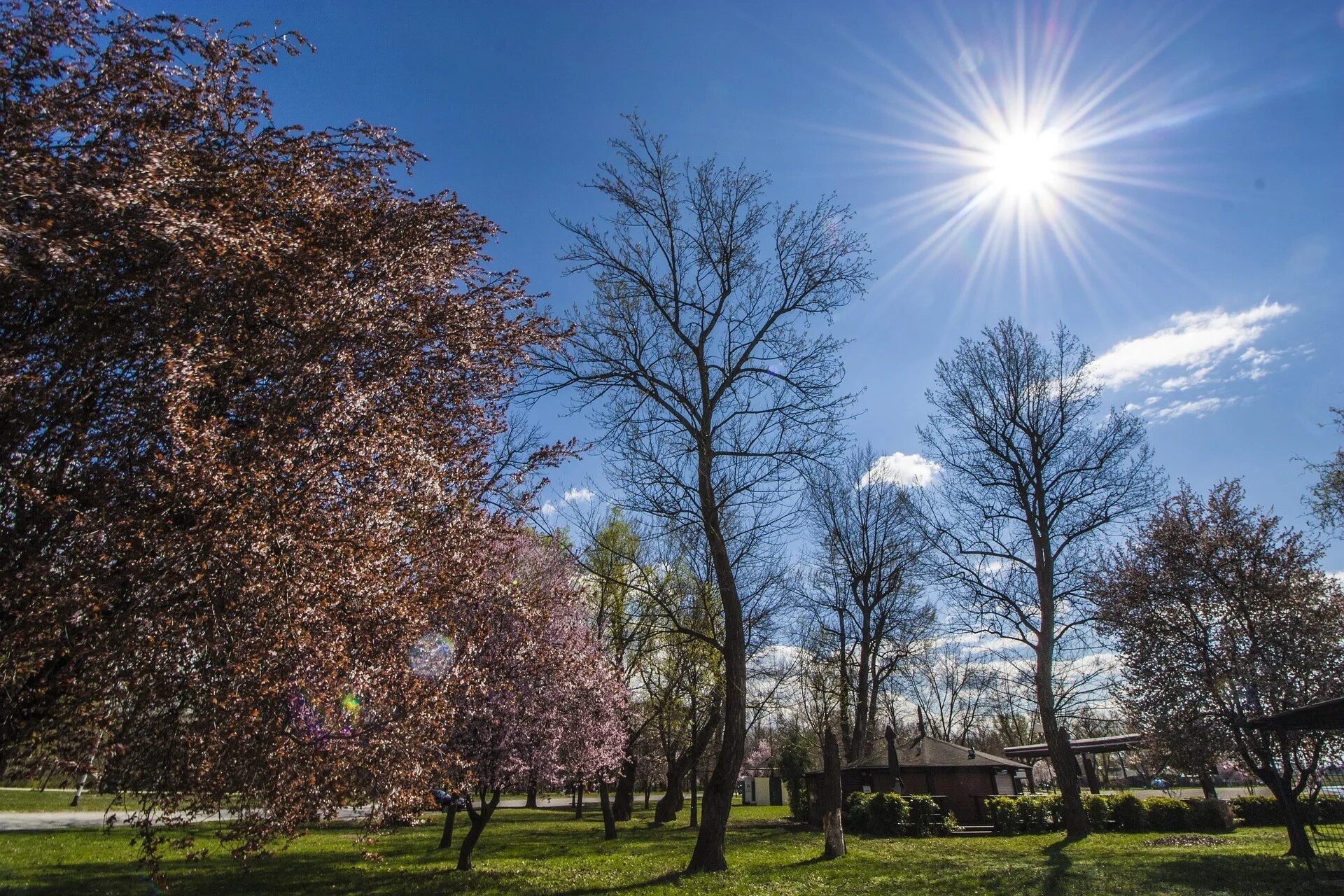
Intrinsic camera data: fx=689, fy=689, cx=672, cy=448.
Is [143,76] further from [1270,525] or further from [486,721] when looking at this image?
[1270,525]

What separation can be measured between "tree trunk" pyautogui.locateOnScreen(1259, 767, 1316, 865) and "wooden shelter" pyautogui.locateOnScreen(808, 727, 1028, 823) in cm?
1260

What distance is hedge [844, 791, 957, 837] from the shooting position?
2170 cm

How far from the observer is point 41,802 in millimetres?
26359

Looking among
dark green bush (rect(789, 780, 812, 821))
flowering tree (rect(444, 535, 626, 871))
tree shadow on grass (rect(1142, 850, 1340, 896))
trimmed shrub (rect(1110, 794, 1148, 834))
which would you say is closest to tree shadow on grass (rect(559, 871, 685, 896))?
flowering tree (rect(444, 535, 626, 871))

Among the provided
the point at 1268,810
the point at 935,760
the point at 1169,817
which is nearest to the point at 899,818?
the point at 935,760

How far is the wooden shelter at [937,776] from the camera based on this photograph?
2609cm

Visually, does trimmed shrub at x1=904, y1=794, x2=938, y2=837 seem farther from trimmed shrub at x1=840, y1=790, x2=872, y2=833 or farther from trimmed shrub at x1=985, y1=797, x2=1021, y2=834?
trimmed shrub at x1=985, y1=797, x2=1021, y2=834

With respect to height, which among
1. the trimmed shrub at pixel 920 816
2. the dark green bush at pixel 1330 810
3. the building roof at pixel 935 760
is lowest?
the trimmed shrub at pixel 920 816

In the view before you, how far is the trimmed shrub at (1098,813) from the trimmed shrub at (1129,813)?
28cm

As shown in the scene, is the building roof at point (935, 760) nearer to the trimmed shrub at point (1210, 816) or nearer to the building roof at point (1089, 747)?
the building roof at point (1089, 747)

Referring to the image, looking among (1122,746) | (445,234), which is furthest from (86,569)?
(1122,746)

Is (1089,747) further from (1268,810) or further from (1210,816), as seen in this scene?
(1210,816)

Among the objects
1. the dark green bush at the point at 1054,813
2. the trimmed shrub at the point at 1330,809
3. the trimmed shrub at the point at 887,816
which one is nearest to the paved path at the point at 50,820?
the trimmed shrub at the point at 887,816

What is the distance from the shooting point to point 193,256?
519 cm
